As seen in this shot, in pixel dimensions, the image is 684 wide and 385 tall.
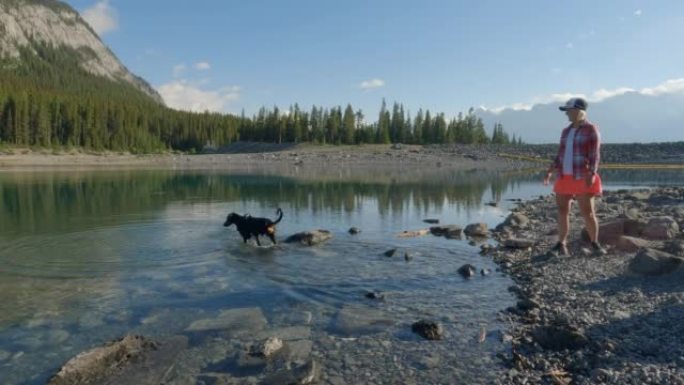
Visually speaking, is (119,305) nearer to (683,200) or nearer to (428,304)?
(428,304)

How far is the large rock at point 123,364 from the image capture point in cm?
616

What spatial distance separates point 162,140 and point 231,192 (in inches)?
4552

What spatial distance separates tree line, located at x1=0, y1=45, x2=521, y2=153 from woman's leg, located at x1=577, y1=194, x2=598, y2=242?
107397 mm

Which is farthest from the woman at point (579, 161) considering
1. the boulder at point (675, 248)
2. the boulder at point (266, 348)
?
the boulder at point (266, 348)

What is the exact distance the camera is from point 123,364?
21.6 ft

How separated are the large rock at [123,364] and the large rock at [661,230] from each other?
40.6 feet

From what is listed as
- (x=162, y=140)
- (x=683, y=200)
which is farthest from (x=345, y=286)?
(x=162, y=140)

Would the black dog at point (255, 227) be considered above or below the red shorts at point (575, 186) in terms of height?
below

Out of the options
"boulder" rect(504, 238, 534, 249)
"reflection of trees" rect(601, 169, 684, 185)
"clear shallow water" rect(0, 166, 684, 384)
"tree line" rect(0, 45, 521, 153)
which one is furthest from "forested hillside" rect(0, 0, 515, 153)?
"boulder" rect(504, 238, 534, 249)

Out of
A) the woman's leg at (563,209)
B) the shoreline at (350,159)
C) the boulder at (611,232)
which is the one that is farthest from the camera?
the shoreline at (350,159)

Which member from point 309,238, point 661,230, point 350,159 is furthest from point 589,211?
point 350,159

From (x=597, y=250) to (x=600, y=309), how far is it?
4.01m

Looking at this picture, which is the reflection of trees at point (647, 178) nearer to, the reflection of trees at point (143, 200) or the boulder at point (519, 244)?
the reflection of trees at point (143, 200)

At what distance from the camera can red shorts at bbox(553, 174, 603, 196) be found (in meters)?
10.8
